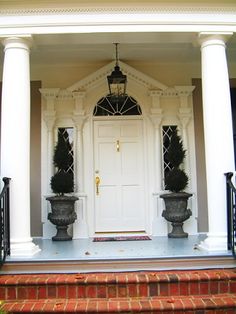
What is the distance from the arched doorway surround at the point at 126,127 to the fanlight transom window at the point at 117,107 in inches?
2.9

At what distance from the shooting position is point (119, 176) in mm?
6090

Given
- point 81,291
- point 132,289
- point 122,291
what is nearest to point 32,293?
point 81,291

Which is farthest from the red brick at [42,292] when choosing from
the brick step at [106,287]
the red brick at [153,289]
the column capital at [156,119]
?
the column capital at [156,119]

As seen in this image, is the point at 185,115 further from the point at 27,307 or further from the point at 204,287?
the point at 27,307

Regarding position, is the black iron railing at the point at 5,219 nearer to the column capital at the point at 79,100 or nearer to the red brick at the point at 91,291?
the red brick at the point at 91,291

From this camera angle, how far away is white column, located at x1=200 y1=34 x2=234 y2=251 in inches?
170

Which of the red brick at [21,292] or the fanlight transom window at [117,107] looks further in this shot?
the fanlight transom window at [117,107]

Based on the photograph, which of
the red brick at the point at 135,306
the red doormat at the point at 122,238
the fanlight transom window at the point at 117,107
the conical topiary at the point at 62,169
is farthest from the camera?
the fanlight transom window at the point at 117,107

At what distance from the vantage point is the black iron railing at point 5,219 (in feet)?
13.2

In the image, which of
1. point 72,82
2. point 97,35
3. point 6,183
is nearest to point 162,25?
point 97,35

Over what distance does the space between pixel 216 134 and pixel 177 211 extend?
164 cm

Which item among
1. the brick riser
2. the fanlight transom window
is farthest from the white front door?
the brick riser

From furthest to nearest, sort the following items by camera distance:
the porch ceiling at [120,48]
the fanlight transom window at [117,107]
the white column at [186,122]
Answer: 1. the fanlight transom window at [117,107]
2. the white column at [186,122]
3. the porch ceiling at [120,48]

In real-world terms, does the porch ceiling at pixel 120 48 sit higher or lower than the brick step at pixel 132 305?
higher
